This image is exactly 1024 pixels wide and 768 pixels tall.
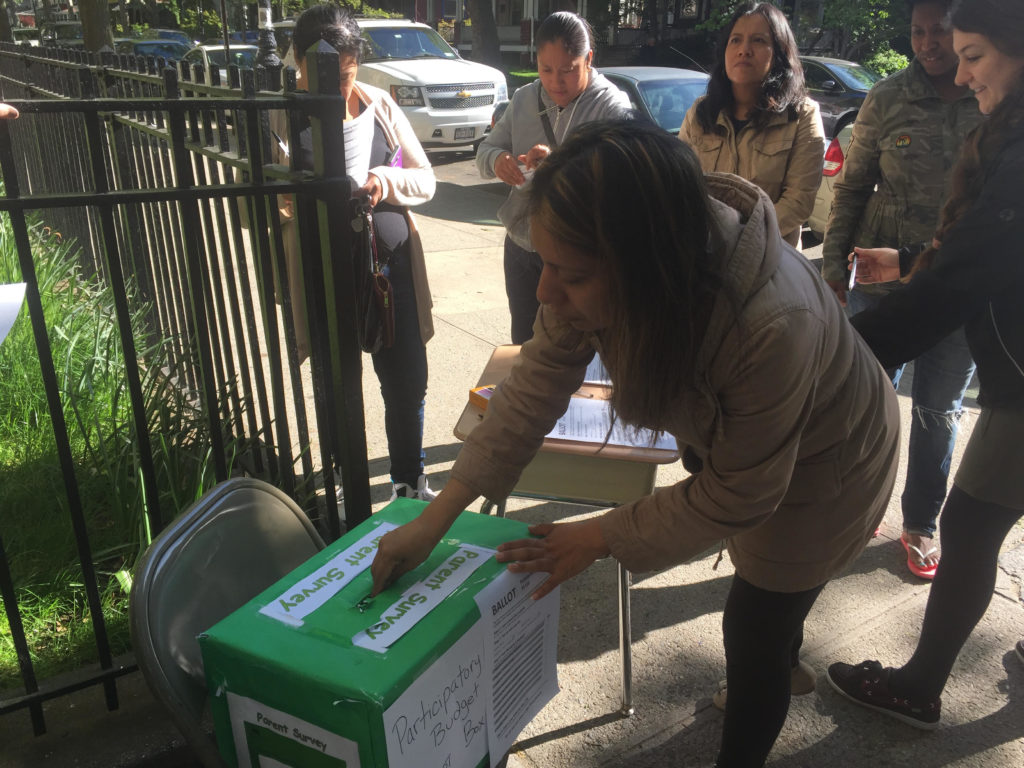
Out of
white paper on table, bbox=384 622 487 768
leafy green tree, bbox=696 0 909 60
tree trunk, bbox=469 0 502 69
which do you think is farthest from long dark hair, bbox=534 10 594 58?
tree trunk, bbox=469 0 502 69

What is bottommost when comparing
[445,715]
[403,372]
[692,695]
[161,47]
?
[692,695]

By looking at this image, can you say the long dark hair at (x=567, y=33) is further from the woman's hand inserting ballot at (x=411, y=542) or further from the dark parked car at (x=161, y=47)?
the dark parked car at (x=161, y=47)

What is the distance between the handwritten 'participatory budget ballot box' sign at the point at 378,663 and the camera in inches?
49.3

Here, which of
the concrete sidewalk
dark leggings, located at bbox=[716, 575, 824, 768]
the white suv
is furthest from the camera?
the white suv

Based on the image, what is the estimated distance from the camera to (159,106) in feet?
5.76

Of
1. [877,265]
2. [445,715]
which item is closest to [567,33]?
[877,265]

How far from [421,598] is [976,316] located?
142 centimetres

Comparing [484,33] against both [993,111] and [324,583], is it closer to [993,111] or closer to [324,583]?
[993,111]

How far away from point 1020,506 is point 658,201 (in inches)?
55.6

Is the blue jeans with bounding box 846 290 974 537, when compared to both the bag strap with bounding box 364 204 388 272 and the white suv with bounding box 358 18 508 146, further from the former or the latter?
the white suv with bounding box 358 18 508 146

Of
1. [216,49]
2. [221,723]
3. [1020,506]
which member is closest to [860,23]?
[216,49]

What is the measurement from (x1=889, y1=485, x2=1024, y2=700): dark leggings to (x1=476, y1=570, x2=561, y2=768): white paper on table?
1.11m

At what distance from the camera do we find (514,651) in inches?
61.9

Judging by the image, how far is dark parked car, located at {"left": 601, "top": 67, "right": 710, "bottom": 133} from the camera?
811 cm
